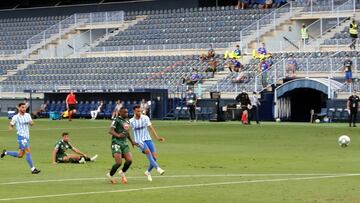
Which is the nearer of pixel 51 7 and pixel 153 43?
pixel 153 43

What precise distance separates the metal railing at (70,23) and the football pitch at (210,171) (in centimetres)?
3303

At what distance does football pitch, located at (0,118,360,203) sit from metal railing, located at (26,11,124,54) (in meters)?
33.0

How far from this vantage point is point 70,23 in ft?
259

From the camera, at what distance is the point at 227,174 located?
82.2 feet

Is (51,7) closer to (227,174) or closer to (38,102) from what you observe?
(38,102)

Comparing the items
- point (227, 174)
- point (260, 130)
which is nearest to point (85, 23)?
point (260, 130)

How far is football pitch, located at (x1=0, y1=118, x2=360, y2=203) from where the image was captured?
2009cm

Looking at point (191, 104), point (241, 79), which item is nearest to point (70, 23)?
point (241, 79)

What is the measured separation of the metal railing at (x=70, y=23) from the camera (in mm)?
77125

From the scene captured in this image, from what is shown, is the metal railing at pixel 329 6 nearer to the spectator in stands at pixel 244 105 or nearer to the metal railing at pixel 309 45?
the metal railing at pixel 309 45

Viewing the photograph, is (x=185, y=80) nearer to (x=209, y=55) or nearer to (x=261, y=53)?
(x=209, y=55)

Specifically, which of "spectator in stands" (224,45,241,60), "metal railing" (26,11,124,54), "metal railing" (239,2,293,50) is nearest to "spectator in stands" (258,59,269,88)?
"spectator in stands" (224,45,241,60)

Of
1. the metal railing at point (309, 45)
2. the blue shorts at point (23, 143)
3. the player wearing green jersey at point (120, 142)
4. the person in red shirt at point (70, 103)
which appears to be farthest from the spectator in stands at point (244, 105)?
the player wearing green jersey at point (120, 142)

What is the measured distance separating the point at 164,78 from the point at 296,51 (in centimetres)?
872
